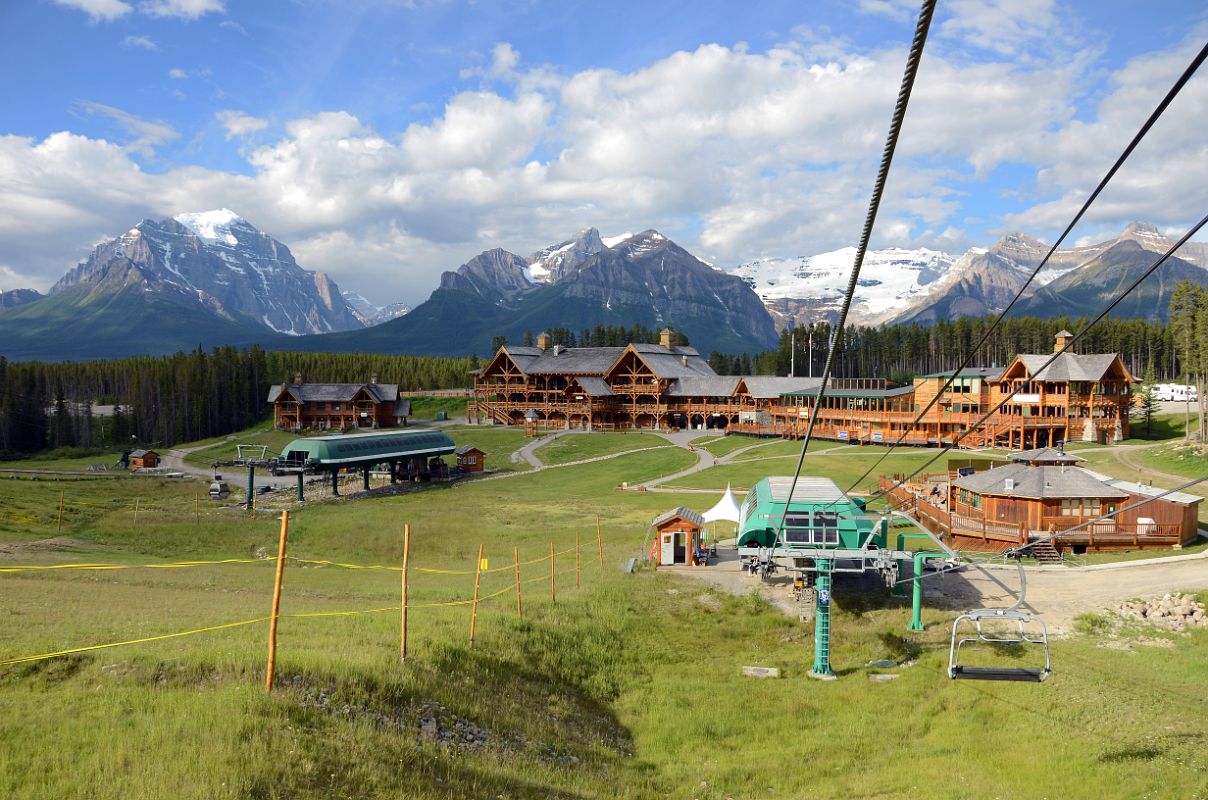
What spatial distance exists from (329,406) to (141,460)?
120 ft

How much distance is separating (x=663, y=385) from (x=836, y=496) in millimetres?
85979

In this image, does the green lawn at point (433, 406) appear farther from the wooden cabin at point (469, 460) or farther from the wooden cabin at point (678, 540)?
the wooden cabin at point (678, 540)

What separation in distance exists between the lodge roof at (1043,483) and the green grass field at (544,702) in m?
14.1

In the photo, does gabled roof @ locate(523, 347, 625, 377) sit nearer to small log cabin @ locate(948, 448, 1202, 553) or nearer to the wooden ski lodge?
the wooden ski lodge

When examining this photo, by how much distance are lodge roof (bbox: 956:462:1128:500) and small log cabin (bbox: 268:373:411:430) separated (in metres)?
108

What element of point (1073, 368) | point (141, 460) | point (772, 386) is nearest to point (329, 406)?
point (141, 460)

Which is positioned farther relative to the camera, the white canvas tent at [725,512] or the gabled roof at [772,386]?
the gabled roof at [772,386]

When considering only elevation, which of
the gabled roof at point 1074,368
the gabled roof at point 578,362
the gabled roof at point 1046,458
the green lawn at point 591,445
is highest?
the gabled roof at point 578,362

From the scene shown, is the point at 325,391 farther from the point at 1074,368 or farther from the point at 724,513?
the point at 1074,368

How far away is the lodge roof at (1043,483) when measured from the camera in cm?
3828

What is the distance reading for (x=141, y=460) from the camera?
310 ft

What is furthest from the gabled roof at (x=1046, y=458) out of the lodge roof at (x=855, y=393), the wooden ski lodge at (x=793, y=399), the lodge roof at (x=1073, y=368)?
the lodge roof at (x=855, y=393)

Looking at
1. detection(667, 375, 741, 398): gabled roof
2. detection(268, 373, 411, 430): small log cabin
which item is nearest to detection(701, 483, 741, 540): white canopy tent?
detection(667, 375, 741, 398): gabled roof

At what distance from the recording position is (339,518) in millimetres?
55094
